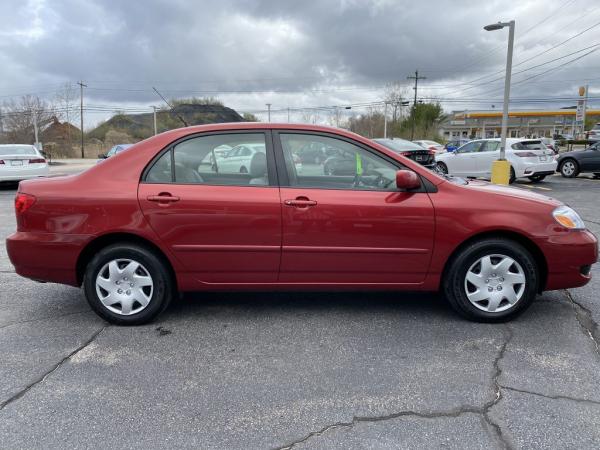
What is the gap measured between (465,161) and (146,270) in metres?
13.4

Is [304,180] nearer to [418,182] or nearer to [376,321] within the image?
[418,182]

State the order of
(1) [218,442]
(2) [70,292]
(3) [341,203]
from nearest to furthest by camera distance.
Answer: (1) [218,442] < (3) [341,203] < (2) [70,292]

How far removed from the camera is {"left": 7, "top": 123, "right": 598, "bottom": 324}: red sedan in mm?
3393

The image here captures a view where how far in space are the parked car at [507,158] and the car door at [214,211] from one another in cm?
1234

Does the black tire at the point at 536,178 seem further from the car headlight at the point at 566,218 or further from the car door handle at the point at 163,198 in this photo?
the car door handle at the point at 163,198

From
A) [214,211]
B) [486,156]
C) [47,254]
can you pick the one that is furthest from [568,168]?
[47,254]

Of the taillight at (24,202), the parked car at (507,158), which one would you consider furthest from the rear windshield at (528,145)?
the taillight at (24,202)

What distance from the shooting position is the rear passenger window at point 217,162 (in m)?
3.49

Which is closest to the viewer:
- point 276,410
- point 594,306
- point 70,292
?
point 276,410

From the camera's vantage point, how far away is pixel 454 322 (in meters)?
3.61

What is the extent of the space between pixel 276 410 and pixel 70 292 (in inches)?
114

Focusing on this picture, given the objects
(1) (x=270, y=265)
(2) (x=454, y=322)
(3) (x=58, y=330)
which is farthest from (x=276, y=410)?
(3) (x=58, y=330)

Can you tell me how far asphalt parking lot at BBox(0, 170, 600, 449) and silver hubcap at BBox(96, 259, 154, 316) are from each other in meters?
0.20

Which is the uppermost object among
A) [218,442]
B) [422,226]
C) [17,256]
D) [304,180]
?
[304,180]
